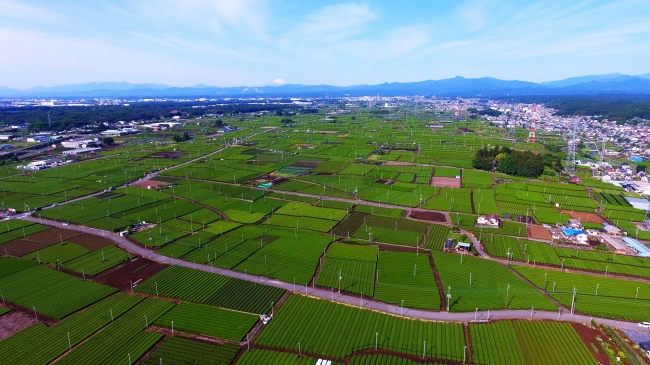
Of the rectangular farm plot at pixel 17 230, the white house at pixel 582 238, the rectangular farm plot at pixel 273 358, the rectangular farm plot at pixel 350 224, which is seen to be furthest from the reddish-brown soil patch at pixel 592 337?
the rectangular farm plot at pixel 17 230

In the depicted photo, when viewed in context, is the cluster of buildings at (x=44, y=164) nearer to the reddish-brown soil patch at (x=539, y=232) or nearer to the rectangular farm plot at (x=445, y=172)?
the rectangular farm plot at (x=445, y=172)

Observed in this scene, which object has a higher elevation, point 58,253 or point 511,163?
point 511,163

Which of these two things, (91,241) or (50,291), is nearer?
(50,291)

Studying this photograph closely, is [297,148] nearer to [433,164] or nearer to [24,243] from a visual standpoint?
[433,164]

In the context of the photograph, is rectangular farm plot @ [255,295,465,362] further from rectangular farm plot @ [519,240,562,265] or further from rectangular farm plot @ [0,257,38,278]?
rectangular farm plot @ [0,257,38,278]

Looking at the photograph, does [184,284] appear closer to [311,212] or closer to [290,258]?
[290,258]

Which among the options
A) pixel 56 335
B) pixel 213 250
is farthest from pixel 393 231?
pixel 56 335

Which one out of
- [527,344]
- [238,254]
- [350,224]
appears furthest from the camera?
[350,224]

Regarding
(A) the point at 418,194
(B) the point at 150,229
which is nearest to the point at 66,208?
(B) the point at 150,229
